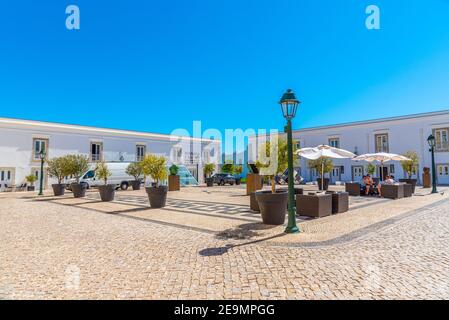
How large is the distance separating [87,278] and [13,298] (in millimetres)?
766

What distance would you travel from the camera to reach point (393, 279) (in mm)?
3387

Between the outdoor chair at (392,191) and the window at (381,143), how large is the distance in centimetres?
2024

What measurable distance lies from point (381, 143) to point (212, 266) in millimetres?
33400

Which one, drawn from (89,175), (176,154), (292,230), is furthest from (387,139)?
(89,175)

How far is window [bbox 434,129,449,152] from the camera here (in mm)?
26875

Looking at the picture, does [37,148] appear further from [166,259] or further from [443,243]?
[443,243]

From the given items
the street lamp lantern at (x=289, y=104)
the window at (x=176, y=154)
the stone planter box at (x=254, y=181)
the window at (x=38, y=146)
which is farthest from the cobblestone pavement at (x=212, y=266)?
the window at (x=176, y=154)

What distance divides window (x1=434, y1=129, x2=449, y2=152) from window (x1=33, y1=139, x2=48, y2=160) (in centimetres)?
3877

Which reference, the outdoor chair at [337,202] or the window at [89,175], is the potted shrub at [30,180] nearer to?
the window at [89,175]

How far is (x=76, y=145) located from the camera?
2634cm

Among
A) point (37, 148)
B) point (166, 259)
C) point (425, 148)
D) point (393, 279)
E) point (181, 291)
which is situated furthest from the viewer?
point (425, 148)

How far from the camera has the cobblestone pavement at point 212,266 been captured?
10.1 ft
